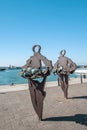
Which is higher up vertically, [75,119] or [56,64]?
[56,64]

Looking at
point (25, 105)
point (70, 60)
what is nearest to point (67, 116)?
point (25, 105)

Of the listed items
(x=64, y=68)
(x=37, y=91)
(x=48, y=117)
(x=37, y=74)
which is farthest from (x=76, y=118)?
(x=64, y=68)

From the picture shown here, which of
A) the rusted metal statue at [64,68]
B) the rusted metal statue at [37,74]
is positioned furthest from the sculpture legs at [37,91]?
the rusted metal statue at [64,68]

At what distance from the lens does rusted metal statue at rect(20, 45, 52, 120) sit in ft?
25.3

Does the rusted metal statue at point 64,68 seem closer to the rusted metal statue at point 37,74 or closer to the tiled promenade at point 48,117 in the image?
the tiled promenade at point 48,117

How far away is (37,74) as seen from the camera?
7672 mm

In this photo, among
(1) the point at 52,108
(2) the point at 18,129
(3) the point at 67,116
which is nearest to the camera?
(2) the point at 18,129

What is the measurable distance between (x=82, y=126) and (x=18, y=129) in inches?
80.9

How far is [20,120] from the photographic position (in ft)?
26.4

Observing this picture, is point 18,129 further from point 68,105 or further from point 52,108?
point 68,105

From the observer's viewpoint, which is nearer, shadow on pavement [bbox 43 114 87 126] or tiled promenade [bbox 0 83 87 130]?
tiled promenade [bbox 0 83 87 130]

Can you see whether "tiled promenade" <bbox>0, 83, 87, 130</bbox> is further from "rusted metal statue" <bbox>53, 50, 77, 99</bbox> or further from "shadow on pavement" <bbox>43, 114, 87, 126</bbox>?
"rusted metal statue" <bbox>53, 50, 77, 99</bbox>

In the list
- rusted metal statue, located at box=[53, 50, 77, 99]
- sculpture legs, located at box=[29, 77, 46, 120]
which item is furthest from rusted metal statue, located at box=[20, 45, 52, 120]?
rusted metal statue, located at box=[53, 50, 77, 99]

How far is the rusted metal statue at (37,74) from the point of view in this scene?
25.3ft
